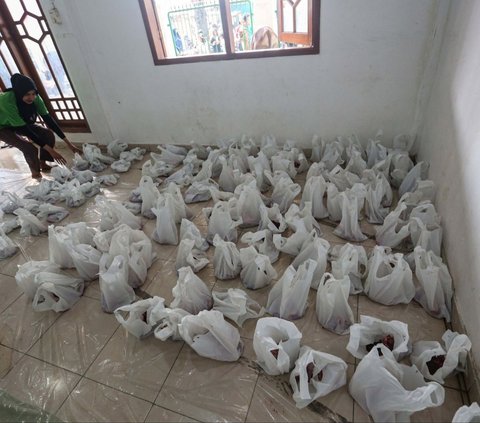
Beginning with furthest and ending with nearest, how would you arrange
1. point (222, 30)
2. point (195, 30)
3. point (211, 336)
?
1. point (195, 30)
2. point (222, 30)
3. point (211, 336)

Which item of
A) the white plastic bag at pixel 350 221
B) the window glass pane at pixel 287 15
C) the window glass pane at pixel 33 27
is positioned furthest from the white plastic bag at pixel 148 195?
the window glass pane at pixel 33 27

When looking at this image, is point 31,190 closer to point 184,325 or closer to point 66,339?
point 66,339

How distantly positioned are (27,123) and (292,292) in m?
3.10

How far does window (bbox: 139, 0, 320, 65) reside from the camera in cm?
224

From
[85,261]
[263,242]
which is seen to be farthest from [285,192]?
[85,261]

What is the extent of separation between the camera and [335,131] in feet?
8.32

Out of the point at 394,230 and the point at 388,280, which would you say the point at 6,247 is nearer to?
the point at 388,280

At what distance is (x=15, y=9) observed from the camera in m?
3.09

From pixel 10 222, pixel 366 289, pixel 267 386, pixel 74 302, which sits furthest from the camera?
pixel 10 222

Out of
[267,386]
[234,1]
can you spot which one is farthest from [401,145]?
[234,1]

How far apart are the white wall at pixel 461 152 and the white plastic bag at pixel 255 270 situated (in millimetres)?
Result: 825

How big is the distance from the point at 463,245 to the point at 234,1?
5.08m

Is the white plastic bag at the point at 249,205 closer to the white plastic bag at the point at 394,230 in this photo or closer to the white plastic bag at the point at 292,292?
the white plastic bag at the point at 292,292

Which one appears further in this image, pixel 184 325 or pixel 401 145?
pixel 401 145
